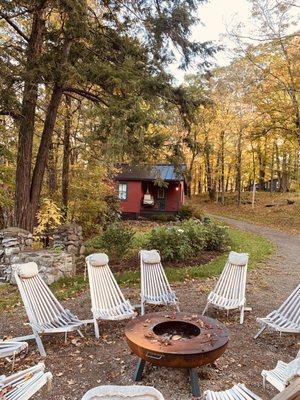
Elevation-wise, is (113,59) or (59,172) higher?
(113,59)

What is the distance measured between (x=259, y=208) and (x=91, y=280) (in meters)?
20.8

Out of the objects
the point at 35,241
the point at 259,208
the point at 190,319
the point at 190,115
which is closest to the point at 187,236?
the point at 190,115

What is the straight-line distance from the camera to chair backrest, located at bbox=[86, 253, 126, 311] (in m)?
5.33

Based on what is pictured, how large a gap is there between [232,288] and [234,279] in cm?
17

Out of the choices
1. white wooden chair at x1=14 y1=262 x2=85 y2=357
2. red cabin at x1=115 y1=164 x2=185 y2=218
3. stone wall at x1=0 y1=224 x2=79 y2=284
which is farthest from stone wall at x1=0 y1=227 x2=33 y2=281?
red cabin at x1=115 y1=164 x2=185 y2=218

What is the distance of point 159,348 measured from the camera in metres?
3.49

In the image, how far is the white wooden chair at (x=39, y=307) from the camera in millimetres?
4543

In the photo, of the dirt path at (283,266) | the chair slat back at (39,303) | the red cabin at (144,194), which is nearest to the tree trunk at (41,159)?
the chair slat back at (39,303)

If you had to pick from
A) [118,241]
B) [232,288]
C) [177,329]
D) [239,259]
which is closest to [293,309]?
[232,288]

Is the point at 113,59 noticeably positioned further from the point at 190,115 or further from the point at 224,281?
→ the point at 224,281

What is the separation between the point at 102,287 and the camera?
5.52 m

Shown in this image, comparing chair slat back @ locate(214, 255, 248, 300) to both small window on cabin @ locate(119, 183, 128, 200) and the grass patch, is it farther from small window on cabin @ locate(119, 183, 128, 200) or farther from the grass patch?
small window on cabin @ locate(119, 183, 128, 200)

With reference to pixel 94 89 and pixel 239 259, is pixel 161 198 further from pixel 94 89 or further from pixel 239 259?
pixel 239 259

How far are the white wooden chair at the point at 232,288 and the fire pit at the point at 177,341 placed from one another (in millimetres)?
1260
